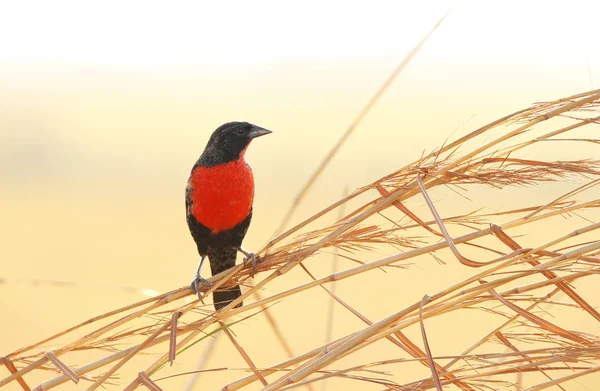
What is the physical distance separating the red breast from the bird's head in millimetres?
103

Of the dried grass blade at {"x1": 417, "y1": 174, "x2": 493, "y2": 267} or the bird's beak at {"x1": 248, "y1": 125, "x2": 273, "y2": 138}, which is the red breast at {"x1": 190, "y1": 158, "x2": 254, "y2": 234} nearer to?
the bird's beak at {"x1": 248, "y1": 125, "x2": 273, "y2": 138}

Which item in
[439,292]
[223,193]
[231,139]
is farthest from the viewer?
[231,139]

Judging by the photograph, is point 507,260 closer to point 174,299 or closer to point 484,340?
point 484,340

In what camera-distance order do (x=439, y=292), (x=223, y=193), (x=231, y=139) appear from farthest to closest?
1. (x=231, y=139)
2. (x=223, y=193)
3. (x=439, y=292)

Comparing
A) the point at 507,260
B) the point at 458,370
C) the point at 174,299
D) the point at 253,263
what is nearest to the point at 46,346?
the point at 174,299

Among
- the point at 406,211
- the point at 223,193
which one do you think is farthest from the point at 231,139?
the point at 406,211

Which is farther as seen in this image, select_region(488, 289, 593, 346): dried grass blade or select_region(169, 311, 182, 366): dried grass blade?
select_region(169, 311, 182, 366): dried grass blade

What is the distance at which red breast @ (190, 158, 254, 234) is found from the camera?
308cm

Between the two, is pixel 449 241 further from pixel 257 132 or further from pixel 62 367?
pixel 257 132

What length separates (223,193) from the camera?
3.07 meters

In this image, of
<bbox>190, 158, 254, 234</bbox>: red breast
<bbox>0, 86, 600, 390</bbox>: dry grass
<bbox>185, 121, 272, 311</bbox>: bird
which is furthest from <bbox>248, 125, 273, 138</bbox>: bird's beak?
<bbox>0, 86, 600, 390</bbox>: dry grass

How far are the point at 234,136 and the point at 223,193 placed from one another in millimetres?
328

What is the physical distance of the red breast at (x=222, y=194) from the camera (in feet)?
10.1

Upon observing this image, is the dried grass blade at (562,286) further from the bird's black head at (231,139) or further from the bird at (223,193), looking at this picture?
the bird's black head at (231,139)
